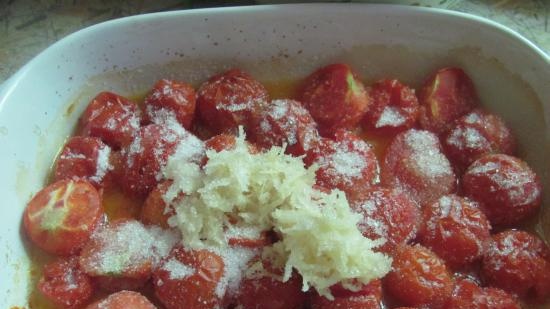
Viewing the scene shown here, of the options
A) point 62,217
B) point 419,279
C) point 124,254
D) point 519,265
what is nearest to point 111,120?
point 62,217

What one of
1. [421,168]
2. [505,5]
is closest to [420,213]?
[421,168]

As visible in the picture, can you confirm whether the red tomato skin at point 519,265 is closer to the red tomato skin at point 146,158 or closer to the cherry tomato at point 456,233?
the cherry tomato at point 456,233

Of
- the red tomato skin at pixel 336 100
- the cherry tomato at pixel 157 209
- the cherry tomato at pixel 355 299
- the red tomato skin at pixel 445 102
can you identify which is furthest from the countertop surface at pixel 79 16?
the cherry tomato at pixel 355 299

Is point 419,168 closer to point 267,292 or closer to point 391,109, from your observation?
point 391,109

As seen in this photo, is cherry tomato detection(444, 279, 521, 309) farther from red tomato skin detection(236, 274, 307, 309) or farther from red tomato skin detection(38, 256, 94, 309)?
red tomato skin detection(38, 256, 94, 309)

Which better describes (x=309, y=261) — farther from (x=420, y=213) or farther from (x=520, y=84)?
(x=520, y=84)

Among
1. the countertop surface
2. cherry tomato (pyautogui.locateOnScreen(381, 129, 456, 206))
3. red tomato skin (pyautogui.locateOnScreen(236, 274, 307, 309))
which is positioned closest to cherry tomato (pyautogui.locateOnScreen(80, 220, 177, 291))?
red tomato skin (pyautogui.locateOnScreen(236, 274, 307, 309))
